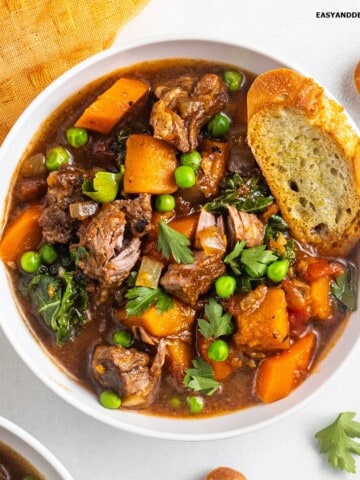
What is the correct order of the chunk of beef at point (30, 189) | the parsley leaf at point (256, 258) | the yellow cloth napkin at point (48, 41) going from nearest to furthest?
the parsley leaf at point (256, 258) < the chunk of beef at point (30, 189) < the yellow cloth napkin at point (48, 41)

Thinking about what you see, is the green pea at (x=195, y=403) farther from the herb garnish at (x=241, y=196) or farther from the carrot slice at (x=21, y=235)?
the carrot slice at (x=21, y=235)

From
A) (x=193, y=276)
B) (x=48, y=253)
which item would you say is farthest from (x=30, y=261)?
(x=193, y=276)

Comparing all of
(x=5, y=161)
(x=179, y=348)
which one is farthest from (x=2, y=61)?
(x=179, y=348)

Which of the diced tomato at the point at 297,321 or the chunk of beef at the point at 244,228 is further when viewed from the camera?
the diced tomato at the point at 297,321

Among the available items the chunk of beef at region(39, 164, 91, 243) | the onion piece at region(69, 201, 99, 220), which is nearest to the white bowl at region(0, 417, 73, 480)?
the chunk of beef at region(39, 164, 91, 243)

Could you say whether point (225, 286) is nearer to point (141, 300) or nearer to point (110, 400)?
point (141, 300)

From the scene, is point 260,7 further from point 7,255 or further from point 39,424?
point 39,424

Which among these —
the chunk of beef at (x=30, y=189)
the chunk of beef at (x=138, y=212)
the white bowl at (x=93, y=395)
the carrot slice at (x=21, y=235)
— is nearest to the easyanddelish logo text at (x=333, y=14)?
the white bowl at (x=93, y=395)
